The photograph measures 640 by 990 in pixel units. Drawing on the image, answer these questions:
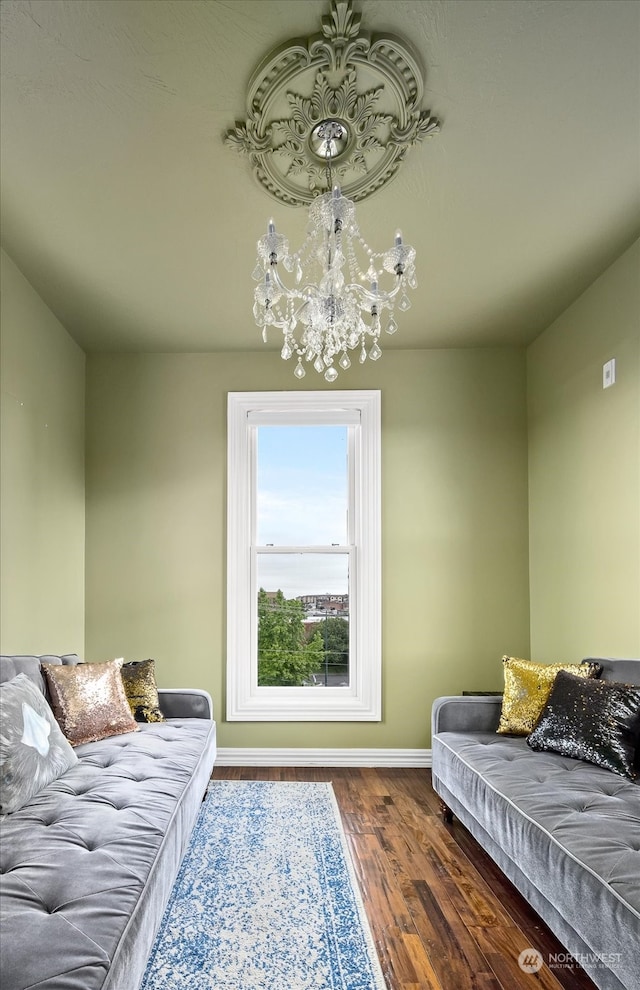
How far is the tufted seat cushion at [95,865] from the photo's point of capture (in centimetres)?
122

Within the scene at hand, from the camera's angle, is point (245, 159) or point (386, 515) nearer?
Result: point (245, 159)

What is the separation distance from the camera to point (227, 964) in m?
1.89

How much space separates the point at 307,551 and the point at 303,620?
469mm

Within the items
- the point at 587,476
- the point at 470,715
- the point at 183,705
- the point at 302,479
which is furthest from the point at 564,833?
the point at 302,479

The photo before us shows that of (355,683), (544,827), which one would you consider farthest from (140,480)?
(544,827)

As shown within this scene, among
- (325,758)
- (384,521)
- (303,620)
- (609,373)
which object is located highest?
(609,373)

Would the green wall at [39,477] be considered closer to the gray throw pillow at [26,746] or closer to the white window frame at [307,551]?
the gray throw pillow at [26,746]

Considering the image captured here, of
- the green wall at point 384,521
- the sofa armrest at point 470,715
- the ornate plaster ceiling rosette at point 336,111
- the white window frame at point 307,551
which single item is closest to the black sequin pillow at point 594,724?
the sofa armrest at point 470,715

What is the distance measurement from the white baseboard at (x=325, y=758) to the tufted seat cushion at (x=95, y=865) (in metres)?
1.42

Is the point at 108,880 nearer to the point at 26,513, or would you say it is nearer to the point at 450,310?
the point at 26,513

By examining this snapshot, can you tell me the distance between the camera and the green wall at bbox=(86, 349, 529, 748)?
4043 mm

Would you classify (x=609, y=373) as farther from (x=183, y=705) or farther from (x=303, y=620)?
(x=183, y=705)

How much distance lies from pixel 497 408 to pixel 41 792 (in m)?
3.39

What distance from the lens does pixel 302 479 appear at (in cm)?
428
